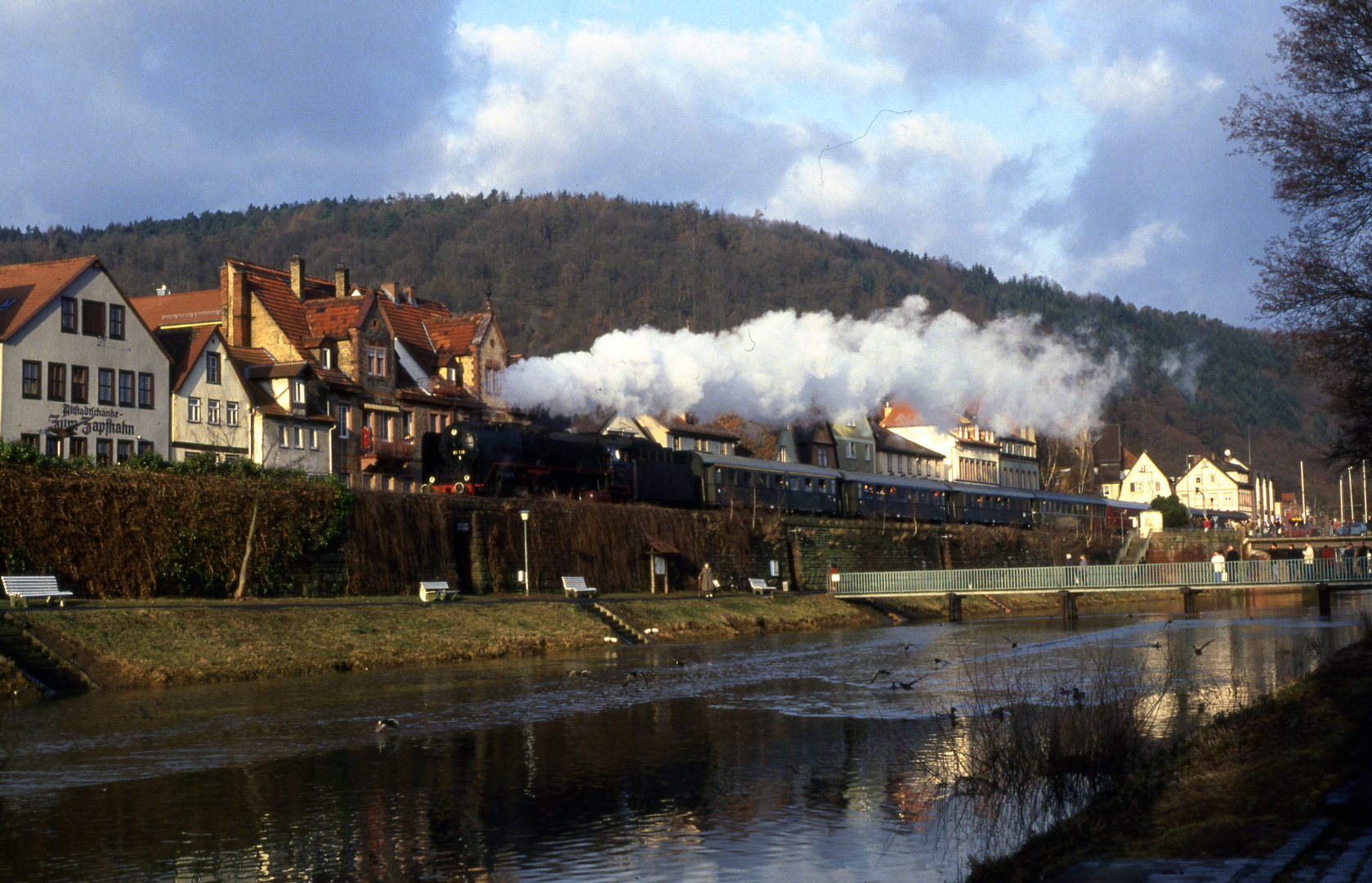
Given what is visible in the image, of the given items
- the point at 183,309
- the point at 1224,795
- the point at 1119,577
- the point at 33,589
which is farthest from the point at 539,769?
the point at 183,309

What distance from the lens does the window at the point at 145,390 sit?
5591 centimetres

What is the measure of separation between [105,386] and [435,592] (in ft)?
63.0

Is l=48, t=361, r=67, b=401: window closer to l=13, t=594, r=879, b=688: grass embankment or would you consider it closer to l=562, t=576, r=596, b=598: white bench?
l=13, t=594, r=879, b=688: grass embankment

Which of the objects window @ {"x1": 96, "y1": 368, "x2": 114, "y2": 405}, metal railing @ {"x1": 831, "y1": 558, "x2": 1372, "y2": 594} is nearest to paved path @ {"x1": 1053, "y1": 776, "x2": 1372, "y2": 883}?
metal railing @ {"x1": 831, "y1": 558, "x2": 1372, "y2": 594}

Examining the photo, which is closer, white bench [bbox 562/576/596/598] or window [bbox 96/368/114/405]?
white bench [bbox 562/576/596/598]

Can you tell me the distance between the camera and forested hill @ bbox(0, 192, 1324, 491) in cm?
13512

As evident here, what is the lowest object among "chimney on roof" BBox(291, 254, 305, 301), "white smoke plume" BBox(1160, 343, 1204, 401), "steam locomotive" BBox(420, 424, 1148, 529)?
"steam locomotive" BBox(420, 424, 1148, 529)

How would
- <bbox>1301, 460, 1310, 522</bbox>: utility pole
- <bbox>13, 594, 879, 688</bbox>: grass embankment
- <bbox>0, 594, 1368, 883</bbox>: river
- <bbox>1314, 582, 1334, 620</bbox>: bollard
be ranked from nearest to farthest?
<bbox>0, 594, 1368, 883</bbox>: river → <bbox>13, 594, 879, 688</bbox>: grass embankment → <bbox>1314, 582, 1334, 620</bbox>: bollard → <bbox>1301, 460, 1310, 522</bbox>: utility pole

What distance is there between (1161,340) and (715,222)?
69889 millimetres

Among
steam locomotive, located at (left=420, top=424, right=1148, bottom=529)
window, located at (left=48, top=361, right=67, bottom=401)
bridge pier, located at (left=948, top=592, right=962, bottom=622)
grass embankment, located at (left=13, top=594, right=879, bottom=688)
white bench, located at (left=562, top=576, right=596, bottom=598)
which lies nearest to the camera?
grass embankment, located at (left=13, top=594, right=879, bottom=688)

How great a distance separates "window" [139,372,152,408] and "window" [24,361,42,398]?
483 centimetres

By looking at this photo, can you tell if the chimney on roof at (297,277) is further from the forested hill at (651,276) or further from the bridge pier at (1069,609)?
the bridge pier at (1069,609)

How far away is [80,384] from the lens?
174 ft

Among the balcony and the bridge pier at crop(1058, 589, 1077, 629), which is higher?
the balcony
